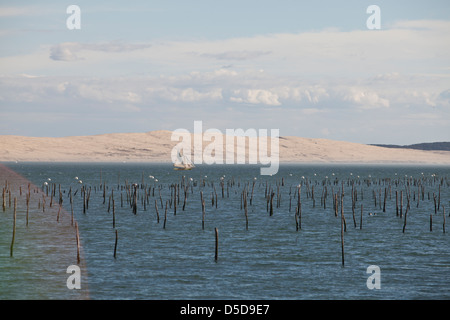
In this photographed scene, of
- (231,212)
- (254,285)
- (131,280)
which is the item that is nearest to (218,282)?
(254,285)

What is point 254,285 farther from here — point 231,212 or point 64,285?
point 231,212

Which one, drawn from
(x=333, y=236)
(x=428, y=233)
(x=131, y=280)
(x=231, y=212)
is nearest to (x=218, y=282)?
(x=131, y=280)

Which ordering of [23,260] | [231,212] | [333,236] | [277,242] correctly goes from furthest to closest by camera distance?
[231,212] < [333,236] < [277,242] < [23,260]

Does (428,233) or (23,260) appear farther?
(428,233)

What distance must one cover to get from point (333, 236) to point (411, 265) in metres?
9.36

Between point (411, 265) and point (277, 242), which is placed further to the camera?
point (277, 242)

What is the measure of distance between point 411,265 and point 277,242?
29.1 ft

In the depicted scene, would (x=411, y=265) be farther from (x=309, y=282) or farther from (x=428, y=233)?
(x=428, y=233)

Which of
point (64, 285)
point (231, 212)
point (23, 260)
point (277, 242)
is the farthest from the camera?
point (231, 212)

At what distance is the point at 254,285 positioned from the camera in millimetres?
23953

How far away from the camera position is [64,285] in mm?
23625

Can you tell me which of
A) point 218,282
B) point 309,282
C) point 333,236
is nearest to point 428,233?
point 333,236

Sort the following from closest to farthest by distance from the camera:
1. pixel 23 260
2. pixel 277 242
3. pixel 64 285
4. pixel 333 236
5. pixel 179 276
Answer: pixel 64 285
pixel 179 276
pixel 23 260
pixel 277 242
pixel 333 236
